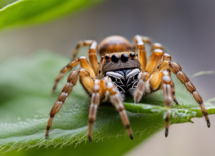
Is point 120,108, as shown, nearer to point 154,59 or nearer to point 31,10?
point 154,59

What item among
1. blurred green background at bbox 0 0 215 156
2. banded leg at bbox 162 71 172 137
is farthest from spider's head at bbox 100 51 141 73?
blurred green background at bbox 0 0 215 156

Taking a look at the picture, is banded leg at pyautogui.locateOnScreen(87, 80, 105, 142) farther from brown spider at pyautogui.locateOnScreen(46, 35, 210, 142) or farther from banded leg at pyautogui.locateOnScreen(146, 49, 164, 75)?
banded leg at pyautogui.locateOnScreen(146, 49, 164, 75)

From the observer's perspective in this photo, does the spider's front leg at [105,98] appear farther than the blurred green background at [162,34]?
No

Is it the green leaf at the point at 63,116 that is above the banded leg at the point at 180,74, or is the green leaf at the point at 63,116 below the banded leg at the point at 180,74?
below

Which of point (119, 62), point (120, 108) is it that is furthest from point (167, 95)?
point (119, 62)

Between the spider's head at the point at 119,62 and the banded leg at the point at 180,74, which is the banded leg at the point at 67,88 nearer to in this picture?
the spider's head at the point at 119,62

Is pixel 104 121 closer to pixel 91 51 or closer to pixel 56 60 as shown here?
pixel 91 51

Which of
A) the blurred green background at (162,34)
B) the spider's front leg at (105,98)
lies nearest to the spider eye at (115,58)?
the spider's front leg at (105,98)
